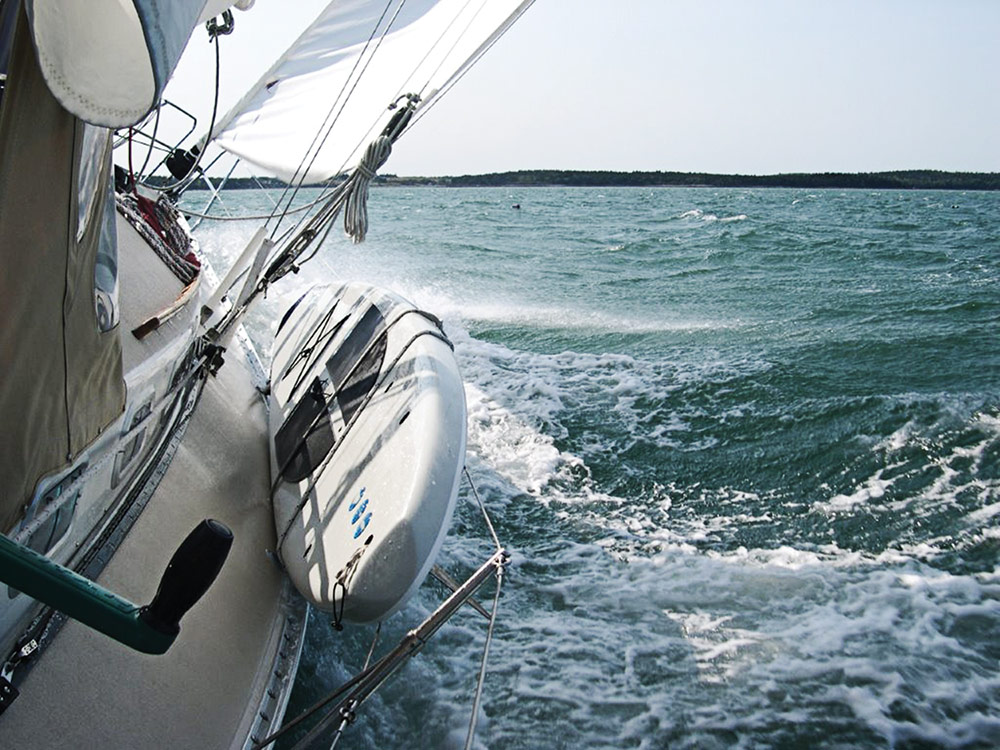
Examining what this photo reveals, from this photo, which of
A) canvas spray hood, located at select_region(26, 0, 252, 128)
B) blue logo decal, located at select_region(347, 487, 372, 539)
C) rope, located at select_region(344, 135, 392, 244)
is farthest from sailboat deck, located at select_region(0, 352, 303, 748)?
canvas spray hood, located at select_region(26, 0, 252, 128)

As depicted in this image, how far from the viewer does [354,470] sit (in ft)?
11.3

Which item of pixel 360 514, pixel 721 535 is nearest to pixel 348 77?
pixel 360 514

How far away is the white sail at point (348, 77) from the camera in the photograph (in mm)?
4184

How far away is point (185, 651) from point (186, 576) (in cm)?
133

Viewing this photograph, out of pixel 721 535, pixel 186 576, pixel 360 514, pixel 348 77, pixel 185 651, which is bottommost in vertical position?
pixel 721 535

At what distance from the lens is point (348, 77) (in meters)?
4.56

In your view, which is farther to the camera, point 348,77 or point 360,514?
point 348,77

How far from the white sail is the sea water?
231 centimetres

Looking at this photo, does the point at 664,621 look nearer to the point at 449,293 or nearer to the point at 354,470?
Result: the point at 354,470

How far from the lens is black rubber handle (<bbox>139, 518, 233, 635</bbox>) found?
5.09 ft

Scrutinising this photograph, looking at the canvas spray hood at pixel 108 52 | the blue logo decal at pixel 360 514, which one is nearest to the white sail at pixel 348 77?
the blue logo decal at pixel 360 514

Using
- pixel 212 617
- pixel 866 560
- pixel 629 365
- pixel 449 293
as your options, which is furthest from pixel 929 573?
pixel 449 293

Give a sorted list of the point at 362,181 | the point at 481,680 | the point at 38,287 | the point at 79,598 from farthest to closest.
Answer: the point at 362,181 → the point at 481,680 → the point at 38,287 → the point at 79,598

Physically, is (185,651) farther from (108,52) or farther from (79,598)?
(108,52)
